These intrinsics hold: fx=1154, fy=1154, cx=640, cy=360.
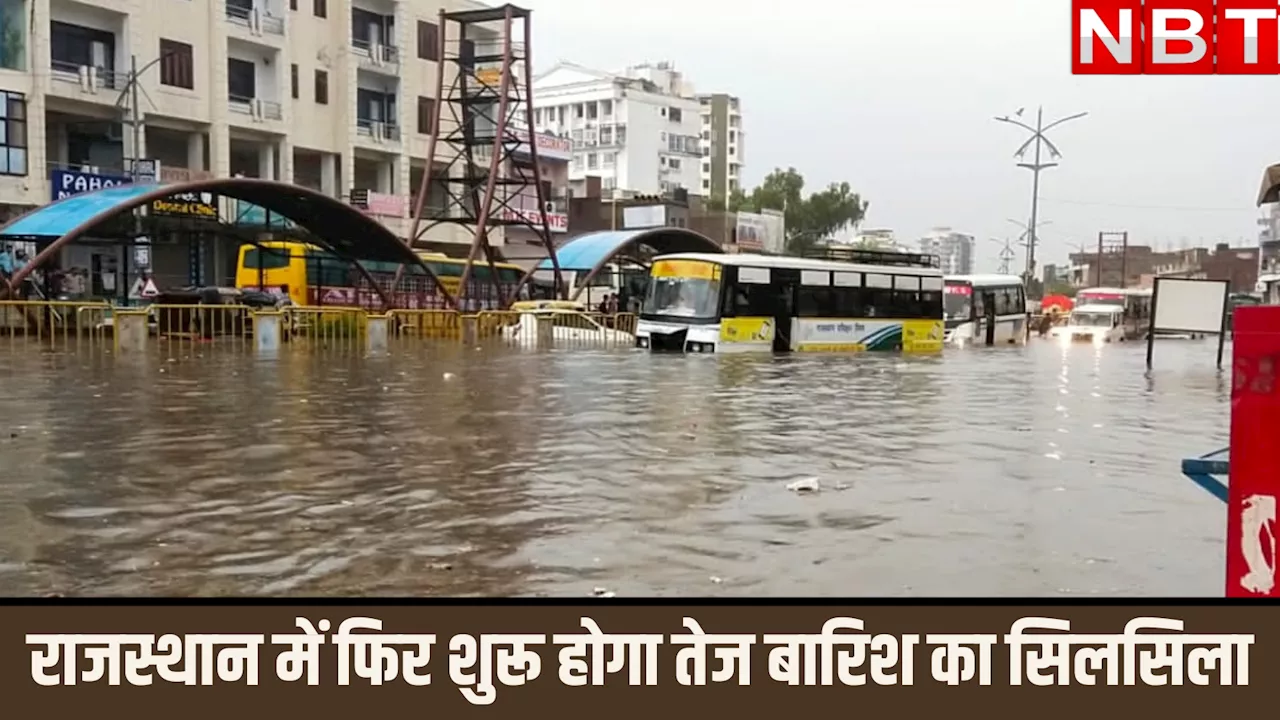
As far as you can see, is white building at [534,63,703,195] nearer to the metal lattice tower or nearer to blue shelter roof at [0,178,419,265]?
the metal lattice tower

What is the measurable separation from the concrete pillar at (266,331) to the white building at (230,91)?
45.3ft

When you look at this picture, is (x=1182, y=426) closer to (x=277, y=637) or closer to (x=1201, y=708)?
(x=1201, y=708)

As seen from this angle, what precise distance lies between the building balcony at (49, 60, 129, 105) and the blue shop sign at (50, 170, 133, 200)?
89.2 inches

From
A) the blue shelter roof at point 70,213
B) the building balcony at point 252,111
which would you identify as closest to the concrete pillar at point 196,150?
the building balcony at point 252,111

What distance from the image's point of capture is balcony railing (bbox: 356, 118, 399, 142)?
45.4 m

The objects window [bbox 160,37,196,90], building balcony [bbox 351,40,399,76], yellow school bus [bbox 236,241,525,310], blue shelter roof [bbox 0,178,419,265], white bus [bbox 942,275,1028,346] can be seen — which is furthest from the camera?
building balcony [bbox 351,40,399,76]

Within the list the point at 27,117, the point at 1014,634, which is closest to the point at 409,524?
the point at 1014,634

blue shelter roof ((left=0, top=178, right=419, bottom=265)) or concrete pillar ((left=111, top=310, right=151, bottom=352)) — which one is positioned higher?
blue shelter roof ((left=0, top=178, right=419, bottom=265))

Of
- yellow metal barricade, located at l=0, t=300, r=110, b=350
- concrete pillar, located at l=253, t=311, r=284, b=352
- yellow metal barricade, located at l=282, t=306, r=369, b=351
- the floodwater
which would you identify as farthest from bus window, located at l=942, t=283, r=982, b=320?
yellow metal barricade, located at l=0, t=300, r=110, b=350

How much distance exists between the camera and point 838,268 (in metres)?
27.1

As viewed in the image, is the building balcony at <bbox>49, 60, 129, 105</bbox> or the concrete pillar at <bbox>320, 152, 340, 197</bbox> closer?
the building balcony at <bbox>49, 60, 129, 105</bbox>

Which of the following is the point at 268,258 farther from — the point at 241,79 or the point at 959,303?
the point at 959,303

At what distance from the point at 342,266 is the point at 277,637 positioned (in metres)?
35.0

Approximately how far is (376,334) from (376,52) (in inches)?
910
